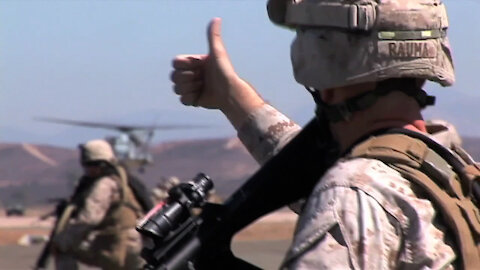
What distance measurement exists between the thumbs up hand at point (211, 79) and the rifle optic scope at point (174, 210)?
33 cm

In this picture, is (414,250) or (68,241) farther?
(68,241)

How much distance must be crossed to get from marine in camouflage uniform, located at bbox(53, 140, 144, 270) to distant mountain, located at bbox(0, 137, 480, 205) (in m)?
81.8

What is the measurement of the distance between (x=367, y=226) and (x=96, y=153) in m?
9.95

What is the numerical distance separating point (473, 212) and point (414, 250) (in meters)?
0.23

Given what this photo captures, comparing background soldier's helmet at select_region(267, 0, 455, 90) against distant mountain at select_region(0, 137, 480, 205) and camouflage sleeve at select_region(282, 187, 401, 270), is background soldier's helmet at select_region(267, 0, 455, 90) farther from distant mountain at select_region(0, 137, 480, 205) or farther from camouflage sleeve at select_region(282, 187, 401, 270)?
distant mountain at select_region(0, 137, 480, 205)

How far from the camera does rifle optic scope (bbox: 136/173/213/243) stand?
3113mm

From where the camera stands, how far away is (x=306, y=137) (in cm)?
331

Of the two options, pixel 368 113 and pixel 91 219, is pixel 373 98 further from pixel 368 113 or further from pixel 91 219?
pixel 91 219

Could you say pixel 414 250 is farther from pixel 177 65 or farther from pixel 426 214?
pixel 177 65

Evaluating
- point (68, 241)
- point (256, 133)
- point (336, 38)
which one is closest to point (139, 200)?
point (68, 241)

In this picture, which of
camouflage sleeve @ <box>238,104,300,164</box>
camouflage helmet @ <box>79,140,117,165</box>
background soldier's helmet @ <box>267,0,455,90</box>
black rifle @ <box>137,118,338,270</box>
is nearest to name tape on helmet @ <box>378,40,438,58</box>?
background soldier's helmet @ <box>267,0,455,90</box>

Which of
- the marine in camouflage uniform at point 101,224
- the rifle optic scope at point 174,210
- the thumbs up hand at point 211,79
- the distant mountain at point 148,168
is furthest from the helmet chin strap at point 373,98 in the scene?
the distant mountain at point 148,168

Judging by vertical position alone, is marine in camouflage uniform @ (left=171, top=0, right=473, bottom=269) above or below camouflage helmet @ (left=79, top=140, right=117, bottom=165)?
above

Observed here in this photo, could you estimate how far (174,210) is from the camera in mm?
3174
